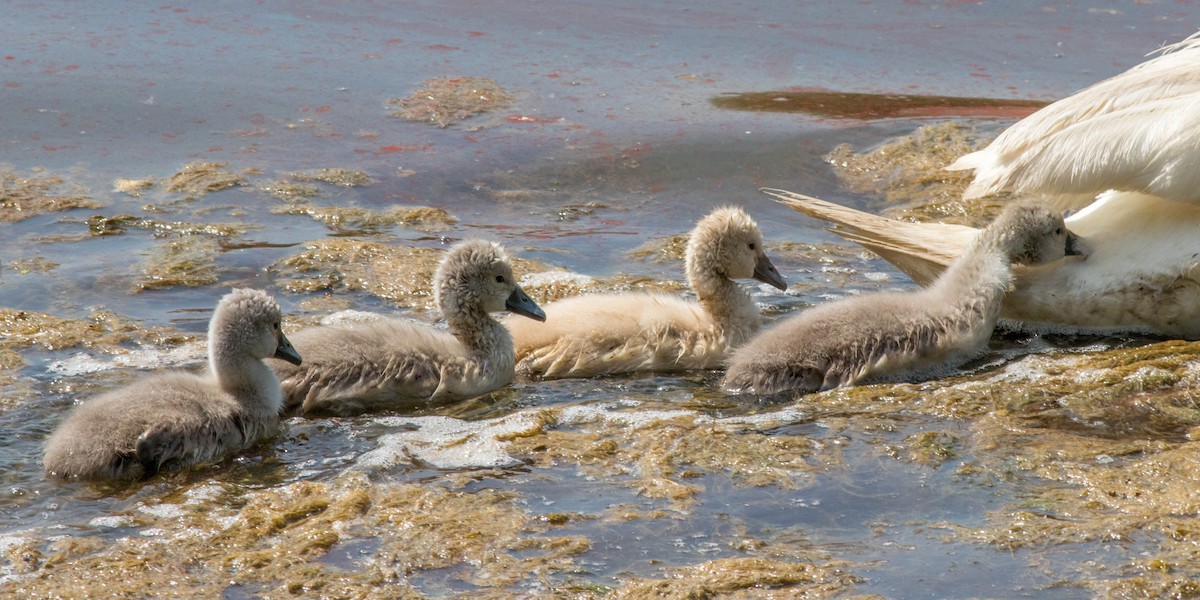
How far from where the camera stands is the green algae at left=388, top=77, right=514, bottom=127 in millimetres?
10312

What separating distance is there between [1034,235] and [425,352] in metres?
2.63

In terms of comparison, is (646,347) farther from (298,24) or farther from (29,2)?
(29,2)

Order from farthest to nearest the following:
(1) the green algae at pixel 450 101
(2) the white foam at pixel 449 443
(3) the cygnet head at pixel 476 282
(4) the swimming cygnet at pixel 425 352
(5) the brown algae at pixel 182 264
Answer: (1) the green algae at pixel 450 101 < (5) the brown algae at pixel 182 264 < (3) the cygnet head at pixel 476 282 < (4) the swimming cygnet at pixel 425 352 < (2) the white foam at pixel 449 443

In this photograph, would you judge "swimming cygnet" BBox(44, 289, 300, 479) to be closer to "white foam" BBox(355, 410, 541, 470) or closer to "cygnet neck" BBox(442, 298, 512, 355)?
"white foam" BBox(355, 410, 541, 470)

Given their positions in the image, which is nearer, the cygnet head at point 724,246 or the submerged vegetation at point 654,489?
the submerged vegetation at point 654,489

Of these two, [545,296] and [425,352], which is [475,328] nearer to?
[425,352]

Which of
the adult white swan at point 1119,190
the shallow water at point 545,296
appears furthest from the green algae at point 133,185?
the adult white swan at point 1119,190

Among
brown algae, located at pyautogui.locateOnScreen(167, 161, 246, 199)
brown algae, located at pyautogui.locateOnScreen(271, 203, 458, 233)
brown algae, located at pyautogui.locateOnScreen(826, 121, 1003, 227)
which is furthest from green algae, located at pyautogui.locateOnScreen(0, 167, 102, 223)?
brown algae, located at pyautogui.locateOnScreen(826, 121, 1003, 227)

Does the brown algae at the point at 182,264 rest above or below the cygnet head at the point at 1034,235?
below

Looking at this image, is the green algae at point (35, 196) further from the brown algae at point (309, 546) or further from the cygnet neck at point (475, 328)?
the brown algae at point (309, 546)

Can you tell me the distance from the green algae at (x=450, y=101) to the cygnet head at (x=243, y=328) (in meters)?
4.99

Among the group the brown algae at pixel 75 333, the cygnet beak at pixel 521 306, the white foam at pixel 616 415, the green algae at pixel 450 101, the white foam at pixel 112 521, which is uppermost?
the green algae at pixel 450 101

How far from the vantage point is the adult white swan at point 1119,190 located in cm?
580

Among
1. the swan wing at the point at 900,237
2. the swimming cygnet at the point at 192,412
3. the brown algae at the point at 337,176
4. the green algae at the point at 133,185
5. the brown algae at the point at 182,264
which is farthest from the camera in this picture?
the brown algae at the point at 337,176
